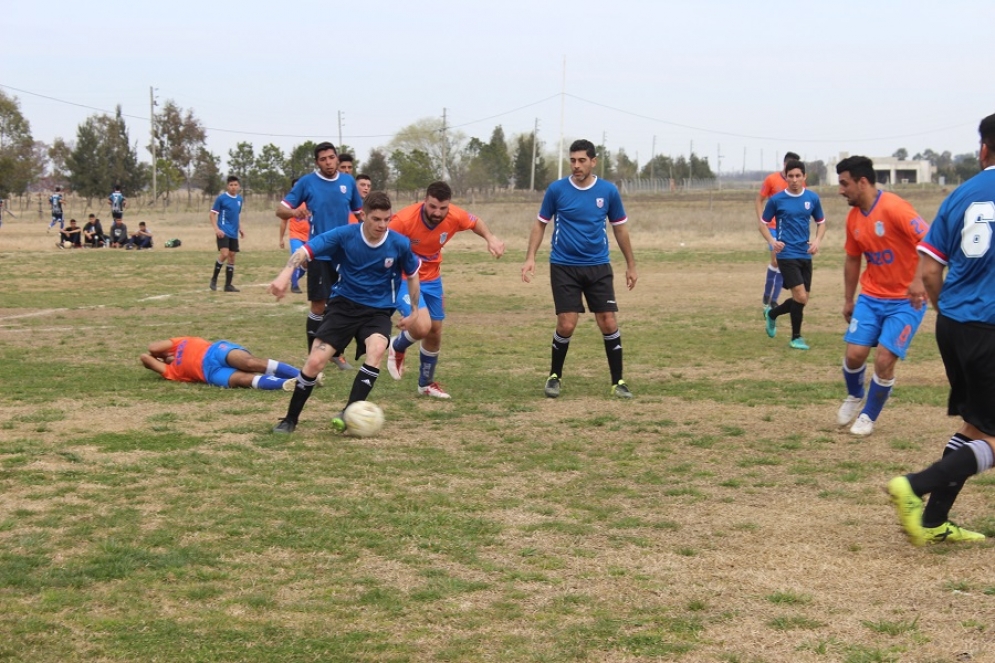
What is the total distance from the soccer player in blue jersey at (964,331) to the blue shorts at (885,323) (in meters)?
2.42

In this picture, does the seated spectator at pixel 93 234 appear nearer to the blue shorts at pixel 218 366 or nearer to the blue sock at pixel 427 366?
the blue shorts at pixel 218 366

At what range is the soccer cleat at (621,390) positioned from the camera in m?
10.1

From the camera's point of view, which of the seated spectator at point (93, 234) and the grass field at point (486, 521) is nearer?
the grass field at point (486, 521)

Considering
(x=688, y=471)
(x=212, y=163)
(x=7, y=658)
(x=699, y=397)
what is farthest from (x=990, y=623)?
(x=212, y=163)

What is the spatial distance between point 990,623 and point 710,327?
1163 cm

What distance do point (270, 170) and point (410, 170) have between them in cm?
961

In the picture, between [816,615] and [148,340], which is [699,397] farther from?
[148,340]

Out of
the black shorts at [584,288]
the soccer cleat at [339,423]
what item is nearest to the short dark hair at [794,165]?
the black shorts at [584,288]

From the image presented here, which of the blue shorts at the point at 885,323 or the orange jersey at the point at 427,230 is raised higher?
the orange jersey at the point at 427,230

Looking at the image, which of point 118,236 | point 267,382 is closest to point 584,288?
point 267,382

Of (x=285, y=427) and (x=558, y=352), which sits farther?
(x=558, y=352)

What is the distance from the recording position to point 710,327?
1586cm

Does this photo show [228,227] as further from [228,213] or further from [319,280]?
[319,280]

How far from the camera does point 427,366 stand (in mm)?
10219
